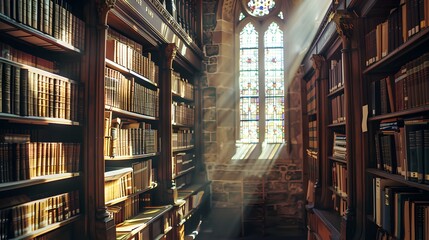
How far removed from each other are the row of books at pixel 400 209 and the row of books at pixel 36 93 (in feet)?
6.20

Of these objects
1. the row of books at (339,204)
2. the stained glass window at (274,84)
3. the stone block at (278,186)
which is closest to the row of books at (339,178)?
the row of books at (339,204)

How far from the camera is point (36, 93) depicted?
6.48 feet

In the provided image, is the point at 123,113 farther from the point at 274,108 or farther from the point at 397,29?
the point at 274,108

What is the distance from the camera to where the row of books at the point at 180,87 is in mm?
4470

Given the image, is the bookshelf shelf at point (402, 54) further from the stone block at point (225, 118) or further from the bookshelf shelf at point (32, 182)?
the stone block at point (225, 118)

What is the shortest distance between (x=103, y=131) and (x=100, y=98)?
0.21 m

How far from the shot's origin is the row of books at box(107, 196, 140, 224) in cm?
291

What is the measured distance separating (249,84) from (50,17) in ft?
14.2

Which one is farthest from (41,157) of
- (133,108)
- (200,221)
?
(200,221)

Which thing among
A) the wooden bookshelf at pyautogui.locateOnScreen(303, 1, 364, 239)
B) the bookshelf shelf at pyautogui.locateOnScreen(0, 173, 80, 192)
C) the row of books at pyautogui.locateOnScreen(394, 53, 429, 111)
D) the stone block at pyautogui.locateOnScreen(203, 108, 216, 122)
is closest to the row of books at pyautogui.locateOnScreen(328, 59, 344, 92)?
the wooden bookshelf at pyautogui.locateOnScreen(303, 1, 364, 239)

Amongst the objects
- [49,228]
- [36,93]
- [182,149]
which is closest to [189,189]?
[182,149]

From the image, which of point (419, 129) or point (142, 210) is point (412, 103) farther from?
point (142, 210)

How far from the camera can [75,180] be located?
2420 millimetres

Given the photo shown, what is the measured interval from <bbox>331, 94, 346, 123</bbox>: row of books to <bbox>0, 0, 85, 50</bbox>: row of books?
2.08 meters
